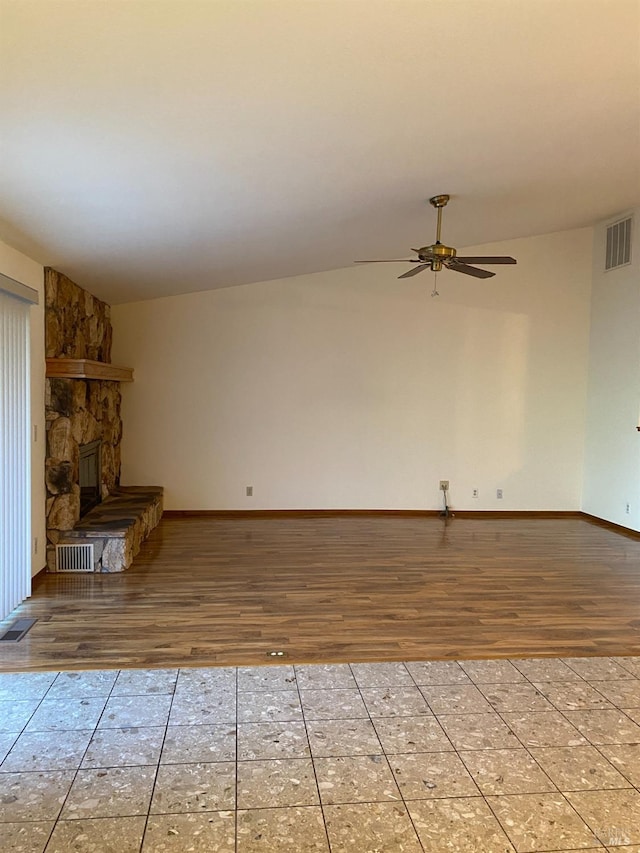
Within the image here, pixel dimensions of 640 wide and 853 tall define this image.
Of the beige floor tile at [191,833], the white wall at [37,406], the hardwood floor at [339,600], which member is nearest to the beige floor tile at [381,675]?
the hardwood floor at [339,600]

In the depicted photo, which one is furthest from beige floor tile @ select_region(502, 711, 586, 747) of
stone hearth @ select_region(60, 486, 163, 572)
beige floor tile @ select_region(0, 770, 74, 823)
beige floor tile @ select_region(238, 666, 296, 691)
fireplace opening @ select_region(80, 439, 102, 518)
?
fireplace opening @ select_region(80, 439, 102, 518)

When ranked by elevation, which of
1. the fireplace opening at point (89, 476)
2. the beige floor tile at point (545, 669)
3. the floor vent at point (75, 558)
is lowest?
the beige floor tile at point (545, 669)

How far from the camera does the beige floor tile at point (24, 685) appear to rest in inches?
104

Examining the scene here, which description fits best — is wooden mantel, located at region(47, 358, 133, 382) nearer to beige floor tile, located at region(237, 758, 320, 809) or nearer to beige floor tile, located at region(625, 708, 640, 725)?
beige floor tile, located at region(237, 758, 320, 809)

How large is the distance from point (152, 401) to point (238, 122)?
4.54 meters

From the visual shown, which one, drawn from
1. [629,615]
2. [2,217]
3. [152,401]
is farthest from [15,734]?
[152,401]

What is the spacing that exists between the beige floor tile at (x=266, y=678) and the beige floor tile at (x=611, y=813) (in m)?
1.32

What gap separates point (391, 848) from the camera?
1797 millimetres

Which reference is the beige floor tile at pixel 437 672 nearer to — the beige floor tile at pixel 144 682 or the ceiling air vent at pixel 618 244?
the beige floor tile at pixel 144 682

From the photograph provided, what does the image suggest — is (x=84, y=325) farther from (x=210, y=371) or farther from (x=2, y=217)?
(x=2, y=217)

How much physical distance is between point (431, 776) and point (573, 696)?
39.1 inches

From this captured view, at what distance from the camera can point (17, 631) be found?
3.40m

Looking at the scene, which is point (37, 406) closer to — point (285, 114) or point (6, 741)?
point (6, 741)

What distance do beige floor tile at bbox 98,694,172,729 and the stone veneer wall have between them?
231 cm
